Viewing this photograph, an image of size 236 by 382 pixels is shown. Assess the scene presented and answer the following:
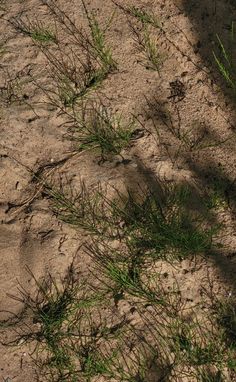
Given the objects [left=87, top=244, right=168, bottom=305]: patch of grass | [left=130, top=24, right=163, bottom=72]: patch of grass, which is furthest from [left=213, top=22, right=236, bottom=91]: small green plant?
[left=87, top=244, right=168, bottom=305]: patch of grass

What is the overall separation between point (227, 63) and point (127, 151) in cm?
80

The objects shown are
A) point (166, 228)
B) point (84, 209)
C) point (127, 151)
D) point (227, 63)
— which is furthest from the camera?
point (227, 63)

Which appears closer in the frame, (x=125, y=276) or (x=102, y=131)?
(x=125, y=276)

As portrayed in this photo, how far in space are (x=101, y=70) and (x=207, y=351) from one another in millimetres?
1710

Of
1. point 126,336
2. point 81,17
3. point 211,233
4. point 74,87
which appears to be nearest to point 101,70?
point 74,87

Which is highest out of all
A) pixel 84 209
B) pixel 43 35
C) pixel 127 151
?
pixel 43 35

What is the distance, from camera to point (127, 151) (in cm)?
316

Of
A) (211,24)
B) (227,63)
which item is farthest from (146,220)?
(211,24)

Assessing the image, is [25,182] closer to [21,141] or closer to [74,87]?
[21,141]

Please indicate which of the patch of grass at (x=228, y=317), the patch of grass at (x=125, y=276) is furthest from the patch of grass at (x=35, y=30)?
the patch of grass at (x=228, y=317)

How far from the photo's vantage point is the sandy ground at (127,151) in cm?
293

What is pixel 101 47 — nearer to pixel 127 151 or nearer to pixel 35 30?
pixel 35 30

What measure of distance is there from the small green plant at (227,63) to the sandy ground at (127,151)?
5 centimetres

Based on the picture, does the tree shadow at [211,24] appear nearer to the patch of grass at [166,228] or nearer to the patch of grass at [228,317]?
the patch of grass at [166,228]
